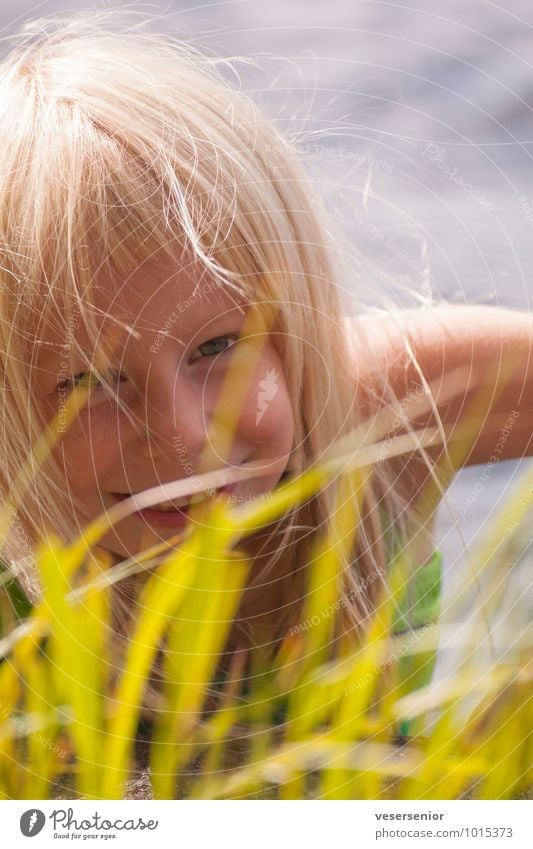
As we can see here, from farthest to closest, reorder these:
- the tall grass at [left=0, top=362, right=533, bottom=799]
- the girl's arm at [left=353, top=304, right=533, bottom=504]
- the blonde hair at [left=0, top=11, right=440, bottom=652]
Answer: the girl's arm at [left=353, top=304, right=533, bottom=504] < the blonde hair at [left=0, top=11, right=440, bottom=652] < the tall grass at [left=0, top=362, right=533, bottom=799]

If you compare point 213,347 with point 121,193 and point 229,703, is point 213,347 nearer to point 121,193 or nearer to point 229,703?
point 121,193

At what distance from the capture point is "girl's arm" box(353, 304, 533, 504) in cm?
77

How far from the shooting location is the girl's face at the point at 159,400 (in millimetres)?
647

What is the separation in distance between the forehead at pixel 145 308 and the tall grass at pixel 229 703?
16 centimetres

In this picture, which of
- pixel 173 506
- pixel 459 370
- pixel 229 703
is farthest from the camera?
pixel 459 370

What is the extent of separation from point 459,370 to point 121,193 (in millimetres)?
380

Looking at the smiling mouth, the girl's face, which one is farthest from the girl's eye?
the smiling mouth

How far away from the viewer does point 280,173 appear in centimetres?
69

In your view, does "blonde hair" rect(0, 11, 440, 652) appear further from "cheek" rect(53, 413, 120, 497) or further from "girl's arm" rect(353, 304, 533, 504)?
"girl's arm" rect(353, 304, 533, 504)

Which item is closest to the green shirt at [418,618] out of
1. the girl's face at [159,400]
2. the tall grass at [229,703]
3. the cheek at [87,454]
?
the tall grass at [229,703]

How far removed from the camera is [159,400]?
2.21 ft

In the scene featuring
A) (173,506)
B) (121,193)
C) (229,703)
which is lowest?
(229,703)

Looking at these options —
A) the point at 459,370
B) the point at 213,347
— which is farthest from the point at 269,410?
the point at 459,370

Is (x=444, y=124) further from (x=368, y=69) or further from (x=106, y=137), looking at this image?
(x=106, y=137)
